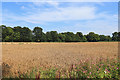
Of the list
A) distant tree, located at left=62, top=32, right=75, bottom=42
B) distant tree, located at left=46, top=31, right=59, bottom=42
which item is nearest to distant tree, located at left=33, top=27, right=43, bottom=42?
Answer: distant tree, located at left=46, top=31, right=59, bottom=42

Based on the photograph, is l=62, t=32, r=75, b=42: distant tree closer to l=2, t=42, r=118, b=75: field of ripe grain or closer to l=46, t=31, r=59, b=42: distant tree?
l=46, t=31, r=59, b=42: distant tree

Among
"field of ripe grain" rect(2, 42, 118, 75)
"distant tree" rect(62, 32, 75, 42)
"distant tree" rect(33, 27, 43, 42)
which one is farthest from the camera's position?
"distant tree" rect(62, 32, 75, 42)

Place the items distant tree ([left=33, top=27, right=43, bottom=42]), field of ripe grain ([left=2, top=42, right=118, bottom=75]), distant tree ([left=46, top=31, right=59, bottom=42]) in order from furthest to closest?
distant tree ([left=46, top=31, right=59, bottom=42]) → distant tree ([left=33, top=27, right=43, bottom=42]) → field of ripe grain ([left=2, top=42, right=118, bottom=75])

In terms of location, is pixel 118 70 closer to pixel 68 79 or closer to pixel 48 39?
pixel 68 79

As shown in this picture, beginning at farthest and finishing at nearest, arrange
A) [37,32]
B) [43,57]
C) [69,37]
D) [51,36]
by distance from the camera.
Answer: [69,37]
[51,36]
[37,32]
[43,57]

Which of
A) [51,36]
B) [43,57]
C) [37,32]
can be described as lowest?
[43,57]

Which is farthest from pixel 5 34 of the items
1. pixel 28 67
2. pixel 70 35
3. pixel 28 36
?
pixel 28 67

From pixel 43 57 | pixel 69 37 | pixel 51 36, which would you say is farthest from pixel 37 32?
pixel 69 37

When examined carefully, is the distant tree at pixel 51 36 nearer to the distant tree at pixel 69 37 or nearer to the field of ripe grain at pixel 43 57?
the distant tree at pixel 69 37

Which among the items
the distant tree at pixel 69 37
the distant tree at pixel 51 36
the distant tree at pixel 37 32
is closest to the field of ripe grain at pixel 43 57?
the distant tree at pixel 37 32

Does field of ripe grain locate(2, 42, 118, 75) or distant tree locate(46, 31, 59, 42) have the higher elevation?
distant tree locate(46, 31, 59, 42)

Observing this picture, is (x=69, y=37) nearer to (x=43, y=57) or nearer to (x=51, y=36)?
(x=51, y=36)

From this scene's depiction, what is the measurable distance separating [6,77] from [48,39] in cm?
3113

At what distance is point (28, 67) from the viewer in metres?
4.39
